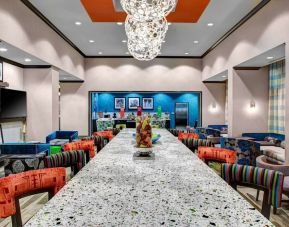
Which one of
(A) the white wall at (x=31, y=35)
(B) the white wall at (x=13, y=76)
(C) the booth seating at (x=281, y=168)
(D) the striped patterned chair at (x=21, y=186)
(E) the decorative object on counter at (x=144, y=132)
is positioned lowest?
(C) the booth seating at (x=281, y=168)

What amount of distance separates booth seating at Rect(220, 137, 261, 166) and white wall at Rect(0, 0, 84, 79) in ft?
14.9

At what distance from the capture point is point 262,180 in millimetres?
1534

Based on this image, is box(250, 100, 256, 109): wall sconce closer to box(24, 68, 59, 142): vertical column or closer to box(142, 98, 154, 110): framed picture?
box(24, 68, 59, 142): vertical column

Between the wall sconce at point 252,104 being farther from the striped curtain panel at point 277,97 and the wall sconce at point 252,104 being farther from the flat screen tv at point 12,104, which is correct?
the flat screen tv at point 12,104

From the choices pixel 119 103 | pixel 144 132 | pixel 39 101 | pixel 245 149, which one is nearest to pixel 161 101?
pixel 119 103

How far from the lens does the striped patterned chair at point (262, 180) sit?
A: 147 centimetres

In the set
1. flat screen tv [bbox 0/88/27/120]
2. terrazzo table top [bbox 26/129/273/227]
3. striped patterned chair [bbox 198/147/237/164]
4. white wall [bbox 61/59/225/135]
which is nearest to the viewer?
terrazzo table top [bbox 26/129/273/227]

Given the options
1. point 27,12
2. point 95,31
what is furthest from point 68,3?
point 95,31

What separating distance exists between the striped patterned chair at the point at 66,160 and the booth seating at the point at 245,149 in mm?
3486

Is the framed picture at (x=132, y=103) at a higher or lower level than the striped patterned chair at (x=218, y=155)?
higher

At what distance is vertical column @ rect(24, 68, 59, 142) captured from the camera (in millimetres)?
6949

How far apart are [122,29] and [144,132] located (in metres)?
5.33

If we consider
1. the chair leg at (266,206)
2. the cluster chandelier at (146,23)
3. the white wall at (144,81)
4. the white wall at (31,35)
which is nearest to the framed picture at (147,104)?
the white wall at (144,81)

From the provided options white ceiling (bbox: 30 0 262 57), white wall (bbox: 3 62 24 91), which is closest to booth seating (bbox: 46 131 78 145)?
white wall (bbox: 3 62 24 91)
